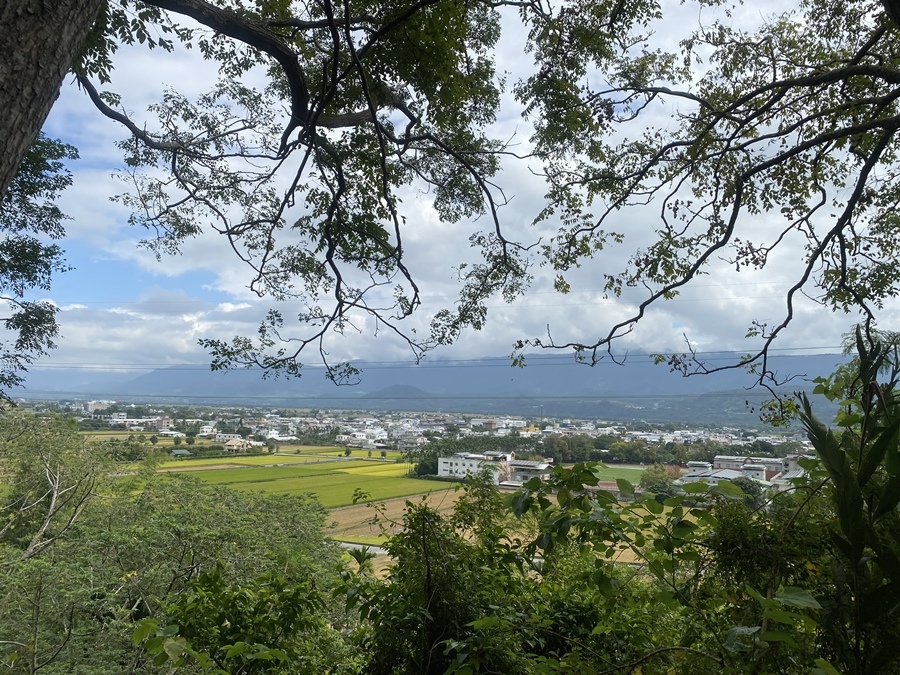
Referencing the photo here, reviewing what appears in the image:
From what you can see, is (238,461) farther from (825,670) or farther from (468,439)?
(825,670)

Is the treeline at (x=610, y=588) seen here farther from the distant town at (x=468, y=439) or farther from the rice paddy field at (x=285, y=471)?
the rice paddy field at (x=285, y=471)

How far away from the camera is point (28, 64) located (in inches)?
35.2

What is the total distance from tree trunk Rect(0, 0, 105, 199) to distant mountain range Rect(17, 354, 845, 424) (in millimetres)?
2222

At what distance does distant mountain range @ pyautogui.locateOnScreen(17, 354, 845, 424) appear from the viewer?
11.1 feet

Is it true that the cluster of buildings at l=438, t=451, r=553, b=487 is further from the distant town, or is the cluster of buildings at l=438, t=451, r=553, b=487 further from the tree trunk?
the tree trunk

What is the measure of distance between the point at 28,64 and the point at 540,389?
22.3ft

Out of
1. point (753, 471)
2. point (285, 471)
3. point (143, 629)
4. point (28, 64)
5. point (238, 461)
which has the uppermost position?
point (28, 64)

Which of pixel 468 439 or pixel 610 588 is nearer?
pixel 610 588

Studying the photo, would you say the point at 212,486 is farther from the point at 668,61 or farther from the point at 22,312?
the point at 668,61

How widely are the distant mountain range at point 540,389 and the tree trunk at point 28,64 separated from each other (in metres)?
2.22

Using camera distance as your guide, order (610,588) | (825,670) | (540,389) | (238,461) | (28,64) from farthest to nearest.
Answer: (238,461)
(540,389)
(610,588)
(28,64)
(825,670)

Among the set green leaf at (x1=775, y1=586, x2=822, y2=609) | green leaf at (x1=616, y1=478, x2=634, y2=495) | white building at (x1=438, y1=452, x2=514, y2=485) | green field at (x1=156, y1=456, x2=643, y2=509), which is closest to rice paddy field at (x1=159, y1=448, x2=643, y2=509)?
green field at (x1=156, y1=456, x2=643, y2=509)

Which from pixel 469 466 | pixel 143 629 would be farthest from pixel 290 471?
pixel 143 629

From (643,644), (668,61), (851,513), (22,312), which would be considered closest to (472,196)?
(668,61)
